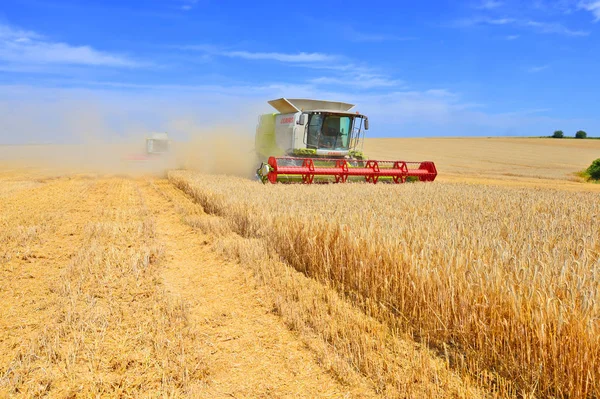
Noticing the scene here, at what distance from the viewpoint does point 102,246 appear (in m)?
6.02

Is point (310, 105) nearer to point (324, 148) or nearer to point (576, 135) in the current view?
point (324, 148)

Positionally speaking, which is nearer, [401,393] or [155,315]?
[401,393]

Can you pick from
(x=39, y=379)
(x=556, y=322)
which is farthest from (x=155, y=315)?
(x=556, y=322)

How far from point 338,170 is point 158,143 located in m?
19.0

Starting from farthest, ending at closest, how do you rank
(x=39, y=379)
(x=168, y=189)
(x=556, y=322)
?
(x=168, y=189)
(x=39, y=379)
(x=556, y=322)

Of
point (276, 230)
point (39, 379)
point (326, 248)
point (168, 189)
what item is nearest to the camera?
point (39, 379)

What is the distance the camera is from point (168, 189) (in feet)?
47.1

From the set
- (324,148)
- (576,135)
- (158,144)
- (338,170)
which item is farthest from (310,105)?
(576,135)

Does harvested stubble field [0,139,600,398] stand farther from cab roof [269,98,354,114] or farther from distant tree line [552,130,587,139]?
distant tree line [552,130,587,139]

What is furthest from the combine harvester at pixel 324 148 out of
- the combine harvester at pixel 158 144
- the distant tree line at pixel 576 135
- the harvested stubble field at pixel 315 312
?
the distant tree line at pixel 576 135

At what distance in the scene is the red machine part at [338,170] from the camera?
12.9 meters

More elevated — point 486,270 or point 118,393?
point 486,270

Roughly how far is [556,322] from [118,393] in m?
2.69

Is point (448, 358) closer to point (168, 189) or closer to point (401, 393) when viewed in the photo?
point (401, 393)
